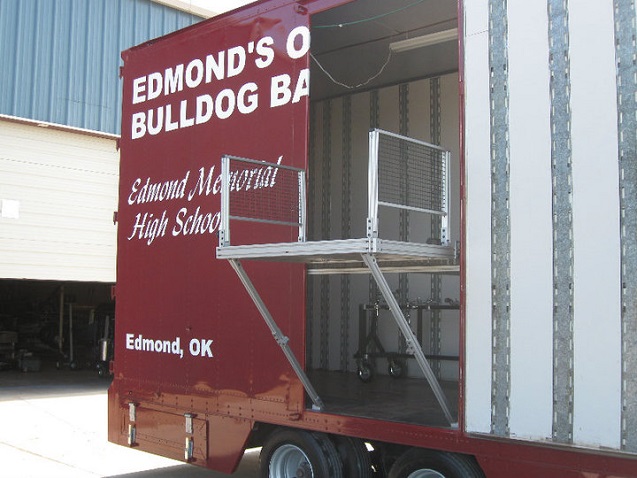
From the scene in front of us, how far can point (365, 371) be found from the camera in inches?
298

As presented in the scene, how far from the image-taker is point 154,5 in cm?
1545

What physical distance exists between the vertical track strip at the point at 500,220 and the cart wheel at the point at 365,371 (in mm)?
3145

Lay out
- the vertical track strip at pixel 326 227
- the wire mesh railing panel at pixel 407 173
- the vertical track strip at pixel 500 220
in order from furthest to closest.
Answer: the vertical track strip at pixel 326 227, the wire mesh railing panel at pixel 407 173, the vertical track strip at pixel 500 220

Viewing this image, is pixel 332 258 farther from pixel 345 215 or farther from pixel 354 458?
pixel 345 215

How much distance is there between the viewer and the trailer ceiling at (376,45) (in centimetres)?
618

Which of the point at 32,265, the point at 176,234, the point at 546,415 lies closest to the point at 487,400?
the point at 546,415

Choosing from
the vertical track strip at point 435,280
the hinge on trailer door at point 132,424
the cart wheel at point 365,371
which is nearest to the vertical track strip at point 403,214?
the vertical track strip at point 435,280

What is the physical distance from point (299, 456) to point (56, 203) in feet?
33.8

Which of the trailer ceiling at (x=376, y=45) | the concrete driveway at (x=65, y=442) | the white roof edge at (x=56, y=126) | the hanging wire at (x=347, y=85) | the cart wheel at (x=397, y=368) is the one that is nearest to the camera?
the trailer ceiling at (x=376, y=45)

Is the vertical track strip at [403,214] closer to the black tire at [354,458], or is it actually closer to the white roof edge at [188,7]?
the black tire at [354,458]

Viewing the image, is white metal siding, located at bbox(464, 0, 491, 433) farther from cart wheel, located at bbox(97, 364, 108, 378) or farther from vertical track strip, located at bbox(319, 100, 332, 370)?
cart wheel, located at bbox(97, 364, 108, 378)

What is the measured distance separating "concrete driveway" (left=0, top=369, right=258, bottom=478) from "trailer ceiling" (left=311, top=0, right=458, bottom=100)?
404 centimetres

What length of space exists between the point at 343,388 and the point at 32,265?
9.20 m

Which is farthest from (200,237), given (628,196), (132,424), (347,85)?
(628,196)
